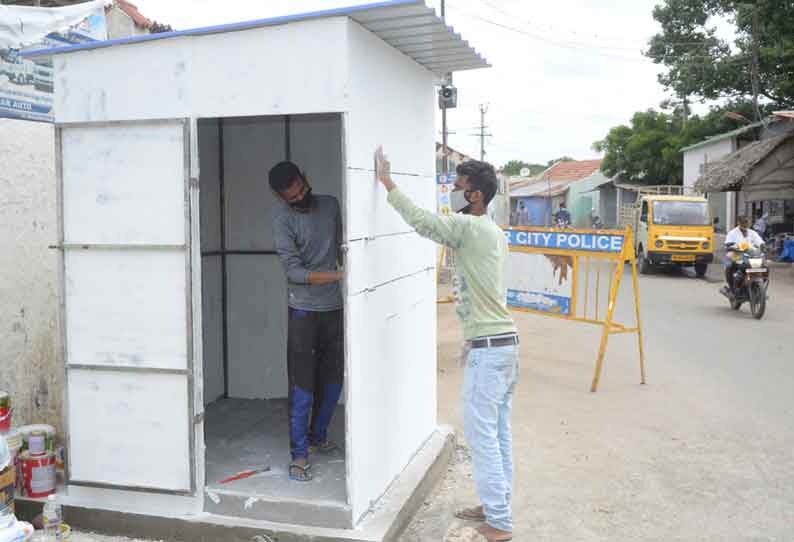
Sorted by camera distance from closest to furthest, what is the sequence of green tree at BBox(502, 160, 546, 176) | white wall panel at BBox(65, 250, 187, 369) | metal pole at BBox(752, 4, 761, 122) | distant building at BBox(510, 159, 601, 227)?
white wall panel at BBox(65, 250, 187, 369)
metal pole at BBox(752, 4, 761, 122)
distant building at BBox(510, 159, 601, 227)
green tree at BBox(502, 160, 546, 176)

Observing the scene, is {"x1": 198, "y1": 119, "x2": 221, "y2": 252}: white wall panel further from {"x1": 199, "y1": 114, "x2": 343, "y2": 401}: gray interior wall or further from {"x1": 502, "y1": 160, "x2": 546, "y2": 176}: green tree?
{"x1": 502, "y1": 160, "x2": 546, "y2": 176}: green tree

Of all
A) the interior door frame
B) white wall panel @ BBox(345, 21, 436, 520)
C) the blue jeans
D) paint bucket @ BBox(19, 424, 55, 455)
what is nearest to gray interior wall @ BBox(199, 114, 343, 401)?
white wall panel @ BBox(345, 21, 436, 520)

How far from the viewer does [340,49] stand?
386cm

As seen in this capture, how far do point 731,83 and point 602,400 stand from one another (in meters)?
26.9

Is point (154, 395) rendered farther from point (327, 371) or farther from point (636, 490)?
point (636, 490)

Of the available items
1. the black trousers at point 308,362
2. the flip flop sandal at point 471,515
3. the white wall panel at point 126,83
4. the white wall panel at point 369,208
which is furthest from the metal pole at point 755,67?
the white wall panel at point 126,83

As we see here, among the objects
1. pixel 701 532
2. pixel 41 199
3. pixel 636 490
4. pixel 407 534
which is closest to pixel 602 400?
pixel 636 490

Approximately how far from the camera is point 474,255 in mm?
4184

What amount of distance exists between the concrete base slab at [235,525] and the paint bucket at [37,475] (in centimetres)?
7

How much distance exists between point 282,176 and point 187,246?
0.71 meters

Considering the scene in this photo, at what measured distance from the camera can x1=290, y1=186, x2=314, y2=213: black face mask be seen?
4586 millimetres

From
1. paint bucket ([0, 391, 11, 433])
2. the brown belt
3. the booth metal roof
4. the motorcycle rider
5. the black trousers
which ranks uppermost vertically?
the booth metal roof

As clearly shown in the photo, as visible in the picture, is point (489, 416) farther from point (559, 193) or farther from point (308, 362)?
point (559, 193)

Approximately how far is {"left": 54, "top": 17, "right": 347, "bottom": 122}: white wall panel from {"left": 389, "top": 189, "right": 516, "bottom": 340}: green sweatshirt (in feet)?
2.39
